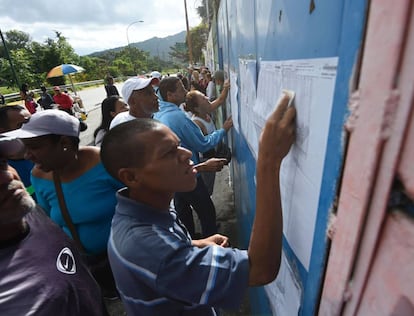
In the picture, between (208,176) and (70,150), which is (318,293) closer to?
(70,150)

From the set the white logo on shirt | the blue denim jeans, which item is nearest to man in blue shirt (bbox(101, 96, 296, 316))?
the white logo on shirt

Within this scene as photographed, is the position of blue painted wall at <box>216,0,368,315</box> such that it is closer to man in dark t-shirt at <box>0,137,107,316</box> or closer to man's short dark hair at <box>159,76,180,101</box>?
man in dark t-shirt at <box>0,137,107,316</box>

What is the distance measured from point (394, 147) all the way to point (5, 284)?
123 centimetres

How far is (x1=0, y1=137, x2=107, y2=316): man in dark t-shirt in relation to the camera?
0.95 meters

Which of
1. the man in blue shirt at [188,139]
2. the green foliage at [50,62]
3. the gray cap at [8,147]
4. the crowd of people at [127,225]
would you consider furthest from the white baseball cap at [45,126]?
the green foliage at [50,62]

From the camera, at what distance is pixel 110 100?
2986 mm

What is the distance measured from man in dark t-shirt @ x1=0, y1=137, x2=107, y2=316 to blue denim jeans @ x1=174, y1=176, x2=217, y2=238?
1.48 metres

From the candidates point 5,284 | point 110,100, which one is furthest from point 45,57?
point 5,284

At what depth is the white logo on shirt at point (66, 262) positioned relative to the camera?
1.19 meters

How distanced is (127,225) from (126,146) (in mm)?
300

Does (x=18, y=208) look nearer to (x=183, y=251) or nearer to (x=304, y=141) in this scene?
(x=183, y=251)

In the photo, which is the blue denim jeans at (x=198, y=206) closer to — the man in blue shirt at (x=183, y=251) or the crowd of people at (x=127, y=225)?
the crowd of people at (x=127, y=225)

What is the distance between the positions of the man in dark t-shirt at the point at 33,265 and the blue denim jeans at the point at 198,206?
1.48 m

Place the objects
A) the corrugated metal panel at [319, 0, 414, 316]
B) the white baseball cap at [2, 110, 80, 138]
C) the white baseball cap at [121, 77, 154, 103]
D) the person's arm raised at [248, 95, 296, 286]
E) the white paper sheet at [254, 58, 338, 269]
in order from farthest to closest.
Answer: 1. the white baseball cap at [121, 77, 154, 103]
2. the white baseball cap at [2, 110, 80, 138]
3. the person's arm raised at [248, 95, 296, 286]
4. the white paper sheet at [254, 58, 338, 269]
5. the corrugated metal panel at [319, 0, 414, 316]
